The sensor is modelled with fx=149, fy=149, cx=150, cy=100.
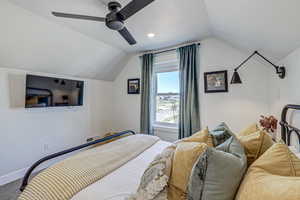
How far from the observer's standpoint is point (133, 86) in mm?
3900

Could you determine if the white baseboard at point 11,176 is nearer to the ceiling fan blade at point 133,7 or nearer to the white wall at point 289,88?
the ceiling fan blade at point 133,7

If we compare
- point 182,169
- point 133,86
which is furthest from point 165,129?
point 182,169

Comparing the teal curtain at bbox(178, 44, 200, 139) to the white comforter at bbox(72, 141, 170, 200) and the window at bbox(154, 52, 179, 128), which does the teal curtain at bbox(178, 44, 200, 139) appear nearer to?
the window at bbox(154, 52, 179, 128)

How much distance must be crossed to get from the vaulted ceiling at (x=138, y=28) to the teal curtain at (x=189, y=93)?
321 mm

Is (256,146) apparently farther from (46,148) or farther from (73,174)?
Answer: (46,148)

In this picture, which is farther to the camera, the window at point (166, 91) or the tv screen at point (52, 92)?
the window at point (166, 91)

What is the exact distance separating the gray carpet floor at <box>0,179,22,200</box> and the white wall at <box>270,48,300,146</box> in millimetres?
3698

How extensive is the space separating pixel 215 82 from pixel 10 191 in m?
3.77

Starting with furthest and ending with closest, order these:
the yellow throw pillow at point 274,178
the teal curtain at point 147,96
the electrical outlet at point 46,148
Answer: the teal curtain at point 147,96, the electrical outlet at point 46,148, the yellow throw pillow at point 274,178

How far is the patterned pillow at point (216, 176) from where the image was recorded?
0.77 metres

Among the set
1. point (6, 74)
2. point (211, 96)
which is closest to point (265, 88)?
point (211, 96)

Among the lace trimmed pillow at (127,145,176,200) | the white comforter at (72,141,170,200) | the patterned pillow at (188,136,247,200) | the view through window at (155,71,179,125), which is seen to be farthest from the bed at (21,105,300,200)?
the view through window at (155,71,179,125)

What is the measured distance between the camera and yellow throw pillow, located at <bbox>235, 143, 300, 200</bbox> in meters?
0.57

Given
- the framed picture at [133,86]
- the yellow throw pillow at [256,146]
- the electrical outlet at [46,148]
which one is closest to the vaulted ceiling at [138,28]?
the framed picture at [133,86]
